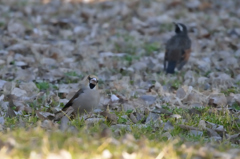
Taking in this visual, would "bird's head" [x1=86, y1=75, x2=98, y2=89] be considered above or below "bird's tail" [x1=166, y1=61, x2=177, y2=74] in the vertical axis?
below

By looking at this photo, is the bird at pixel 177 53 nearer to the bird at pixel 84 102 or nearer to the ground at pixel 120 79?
the ground at pixel 120 79

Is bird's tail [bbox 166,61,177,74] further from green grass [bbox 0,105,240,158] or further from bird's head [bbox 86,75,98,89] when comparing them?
green grass [bbox 0,105,240,158]

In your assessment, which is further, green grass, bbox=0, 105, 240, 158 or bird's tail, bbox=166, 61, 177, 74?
bird's tail, bbox=166, 61, 177, 74

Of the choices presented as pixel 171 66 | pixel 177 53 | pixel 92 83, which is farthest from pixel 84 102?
pixel 177 53

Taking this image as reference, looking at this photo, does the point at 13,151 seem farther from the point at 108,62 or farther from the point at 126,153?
the point at 108,62

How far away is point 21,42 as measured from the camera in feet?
30.4

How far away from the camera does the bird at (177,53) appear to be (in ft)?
28.0

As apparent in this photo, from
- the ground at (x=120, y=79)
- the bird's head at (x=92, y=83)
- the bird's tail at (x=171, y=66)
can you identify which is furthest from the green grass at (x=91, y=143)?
the bird's tail at (x=171, y=66)

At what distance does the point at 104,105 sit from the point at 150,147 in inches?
87.7

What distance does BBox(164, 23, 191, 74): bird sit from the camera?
8.55m

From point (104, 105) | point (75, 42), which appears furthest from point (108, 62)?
point (104, 105)

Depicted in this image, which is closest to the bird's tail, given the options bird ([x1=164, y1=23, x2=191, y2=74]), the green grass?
bird ([x1=164, y1=23, x2=191, y2=74])

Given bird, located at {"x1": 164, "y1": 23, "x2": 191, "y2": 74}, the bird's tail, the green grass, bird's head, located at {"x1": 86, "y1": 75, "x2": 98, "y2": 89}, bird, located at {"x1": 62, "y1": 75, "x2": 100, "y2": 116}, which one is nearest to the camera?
the green grass

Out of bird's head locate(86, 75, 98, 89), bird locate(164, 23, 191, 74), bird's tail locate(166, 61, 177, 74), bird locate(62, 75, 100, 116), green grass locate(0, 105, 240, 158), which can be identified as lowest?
green grass locate(0, 105, 240, 158)
